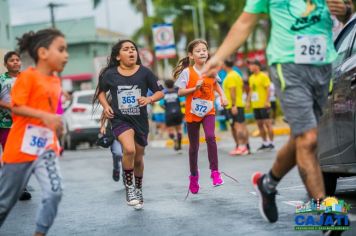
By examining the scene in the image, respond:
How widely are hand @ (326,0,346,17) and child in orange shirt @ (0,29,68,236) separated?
1873 millimetres

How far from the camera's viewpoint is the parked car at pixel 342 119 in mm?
7082

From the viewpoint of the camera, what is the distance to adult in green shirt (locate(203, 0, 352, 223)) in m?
5.64

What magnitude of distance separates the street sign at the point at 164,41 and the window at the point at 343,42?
683 inches

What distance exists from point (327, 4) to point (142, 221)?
117 inches

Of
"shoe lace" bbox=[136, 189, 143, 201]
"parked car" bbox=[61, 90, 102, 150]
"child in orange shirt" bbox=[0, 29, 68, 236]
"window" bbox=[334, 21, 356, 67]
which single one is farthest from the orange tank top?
"parked car" bbox=[61, 90, 102, 150]

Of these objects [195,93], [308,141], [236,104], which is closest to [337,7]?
[308,141]

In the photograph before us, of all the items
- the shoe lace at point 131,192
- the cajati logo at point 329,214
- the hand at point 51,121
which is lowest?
the shoe lace at point 131,192

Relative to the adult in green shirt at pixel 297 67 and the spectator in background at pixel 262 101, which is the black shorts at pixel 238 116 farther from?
the adult in green shirt at pixel 297 67

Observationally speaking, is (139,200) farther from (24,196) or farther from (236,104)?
(236,104)

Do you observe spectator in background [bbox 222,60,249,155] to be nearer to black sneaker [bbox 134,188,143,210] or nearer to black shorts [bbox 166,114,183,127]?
black shorts [bbox 166,114,183,127]

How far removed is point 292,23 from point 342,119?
1.73m

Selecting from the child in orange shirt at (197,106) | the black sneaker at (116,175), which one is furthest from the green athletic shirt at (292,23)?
the black sneaker at (116,175)

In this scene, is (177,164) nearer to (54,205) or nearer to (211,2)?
(54,205)

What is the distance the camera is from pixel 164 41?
25.8 metres
